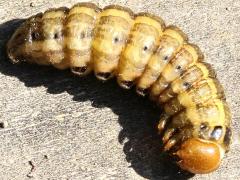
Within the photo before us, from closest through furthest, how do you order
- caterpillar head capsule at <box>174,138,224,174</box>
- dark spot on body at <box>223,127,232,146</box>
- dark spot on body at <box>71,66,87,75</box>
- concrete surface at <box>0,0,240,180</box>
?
caterpillar head capsule at <box>174,138,224,174</box>
dark spot on body at <box>223,127,232,146</box>
dark spot on body at <box>71,66,87,75</box>
concrete surface at <box>0,0,240,180</box>

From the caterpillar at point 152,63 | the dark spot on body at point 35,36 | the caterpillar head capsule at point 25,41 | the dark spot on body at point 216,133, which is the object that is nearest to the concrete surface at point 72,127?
the caterpillar head capsule at point 25,41

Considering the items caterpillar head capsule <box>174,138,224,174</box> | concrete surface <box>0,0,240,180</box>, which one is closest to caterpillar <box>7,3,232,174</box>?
caterpillar head capsule <box>174,138,224,174</box>

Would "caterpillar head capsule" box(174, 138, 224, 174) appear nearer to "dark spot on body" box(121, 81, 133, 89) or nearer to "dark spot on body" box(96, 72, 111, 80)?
"dark spot on body" box(121, 81, 133, 89)

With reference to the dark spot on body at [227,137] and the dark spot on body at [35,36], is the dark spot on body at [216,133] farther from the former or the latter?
the dark spot on body at [35,36]

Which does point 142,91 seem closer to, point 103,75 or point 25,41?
point 103,75

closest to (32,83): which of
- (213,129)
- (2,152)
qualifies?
(2,152)

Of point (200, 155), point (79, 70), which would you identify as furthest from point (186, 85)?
point (79, 70)
